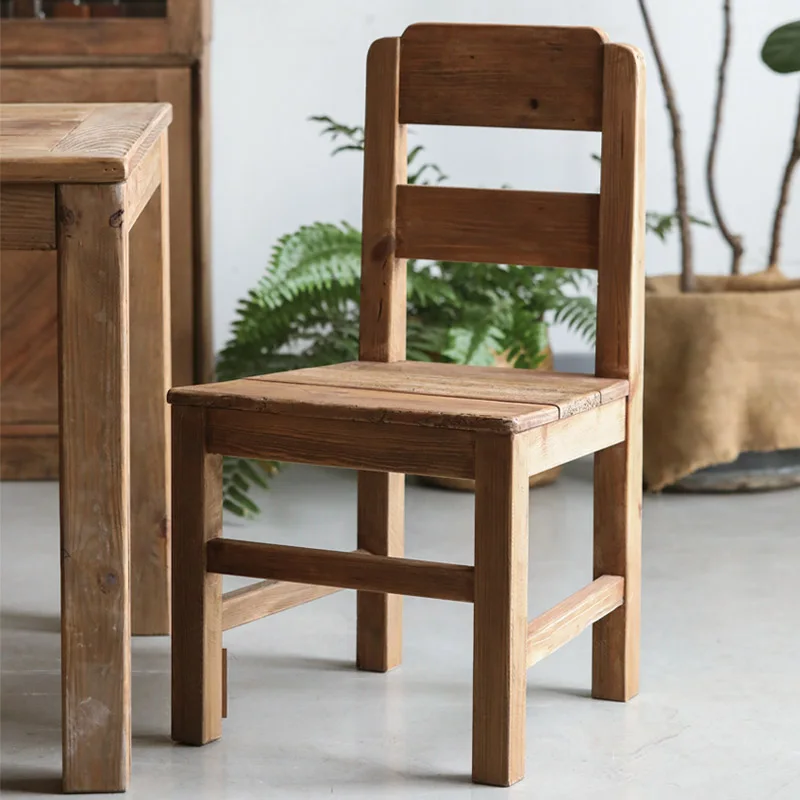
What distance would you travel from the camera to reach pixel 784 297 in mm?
2836

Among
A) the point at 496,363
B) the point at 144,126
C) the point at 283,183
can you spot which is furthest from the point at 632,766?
the point at 283,183

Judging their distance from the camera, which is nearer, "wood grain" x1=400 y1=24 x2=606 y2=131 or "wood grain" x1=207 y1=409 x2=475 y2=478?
"wood grain" x1=207 y1=409 x2=475 y2=478

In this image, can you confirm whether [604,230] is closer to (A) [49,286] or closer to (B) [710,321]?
(B) [710,321]

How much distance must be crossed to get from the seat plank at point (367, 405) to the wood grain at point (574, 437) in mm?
25

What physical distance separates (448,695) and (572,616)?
0.26 m

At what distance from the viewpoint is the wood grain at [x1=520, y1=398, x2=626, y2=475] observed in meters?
1.44

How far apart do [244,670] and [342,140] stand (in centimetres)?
197

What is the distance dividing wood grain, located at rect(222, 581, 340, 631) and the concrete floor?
129 millimetres

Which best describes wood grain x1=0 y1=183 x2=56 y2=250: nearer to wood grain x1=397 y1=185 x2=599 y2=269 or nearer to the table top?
the table top

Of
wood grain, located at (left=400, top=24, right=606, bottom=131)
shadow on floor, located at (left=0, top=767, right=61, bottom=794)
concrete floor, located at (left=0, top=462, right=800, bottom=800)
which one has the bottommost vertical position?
shadow on floor, located at (left=0, top=767, right=61, bottom=794)

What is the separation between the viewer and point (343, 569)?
4.92 ft

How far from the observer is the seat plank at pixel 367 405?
1.40m

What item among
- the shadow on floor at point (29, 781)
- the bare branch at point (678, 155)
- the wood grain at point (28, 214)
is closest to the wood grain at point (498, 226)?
the wood grain at point (28, 214)

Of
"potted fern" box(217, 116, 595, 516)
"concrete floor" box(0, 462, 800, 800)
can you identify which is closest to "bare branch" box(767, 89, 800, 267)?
"potted fern" box(217, 116, 595, 516)
